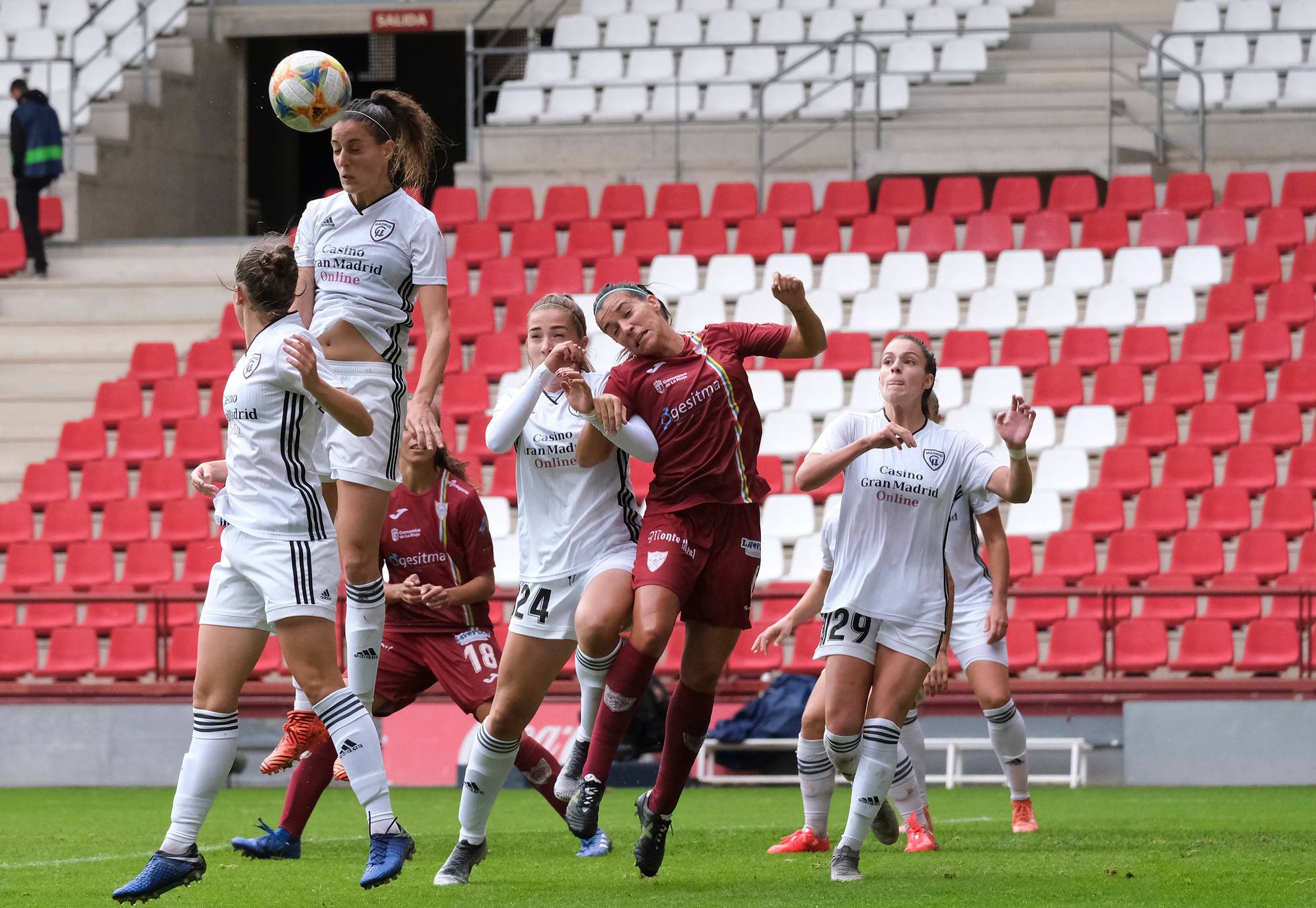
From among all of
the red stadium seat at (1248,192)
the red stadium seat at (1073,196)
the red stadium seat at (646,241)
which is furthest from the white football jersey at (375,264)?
the red stadium seat at (1248,192)

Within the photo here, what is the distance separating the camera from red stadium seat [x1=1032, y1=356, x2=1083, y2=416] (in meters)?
15.4

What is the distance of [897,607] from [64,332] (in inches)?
Result: 541

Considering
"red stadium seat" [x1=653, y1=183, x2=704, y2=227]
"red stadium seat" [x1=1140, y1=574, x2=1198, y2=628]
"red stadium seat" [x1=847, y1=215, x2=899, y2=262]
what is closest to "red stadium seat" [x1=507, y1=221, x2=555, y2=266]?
"red stadium seat" [x1=653, y1=183, x2=704, y2=227]

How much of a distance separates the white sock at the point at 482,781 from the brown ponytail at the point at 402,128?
2248 millimetres

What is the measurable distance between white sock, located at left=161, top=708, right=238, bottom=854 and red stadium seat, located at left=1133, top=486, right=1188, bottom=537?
32.1 ft

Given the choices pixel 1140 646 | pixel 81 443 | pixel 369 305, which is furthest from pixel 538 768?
pixel 81 443

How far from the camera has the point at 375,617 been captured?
7.04 meters

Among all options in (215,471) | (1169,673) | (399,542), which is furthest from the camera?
(1169,673)

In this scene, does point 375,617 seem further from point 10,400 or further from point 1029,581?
point 10,400

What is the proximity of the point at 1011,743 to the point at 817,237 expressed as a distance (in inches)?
375

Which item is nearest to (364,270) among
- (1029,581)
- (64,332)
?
(1029,581)

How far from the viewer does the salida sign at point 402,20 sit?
2290 centimetres

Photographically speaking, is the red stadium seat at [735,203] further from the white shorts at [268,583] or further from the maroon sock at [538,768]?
the white shorts at [268,583]

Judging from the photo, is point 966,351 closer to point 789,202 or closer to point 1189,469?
point 1189,469
